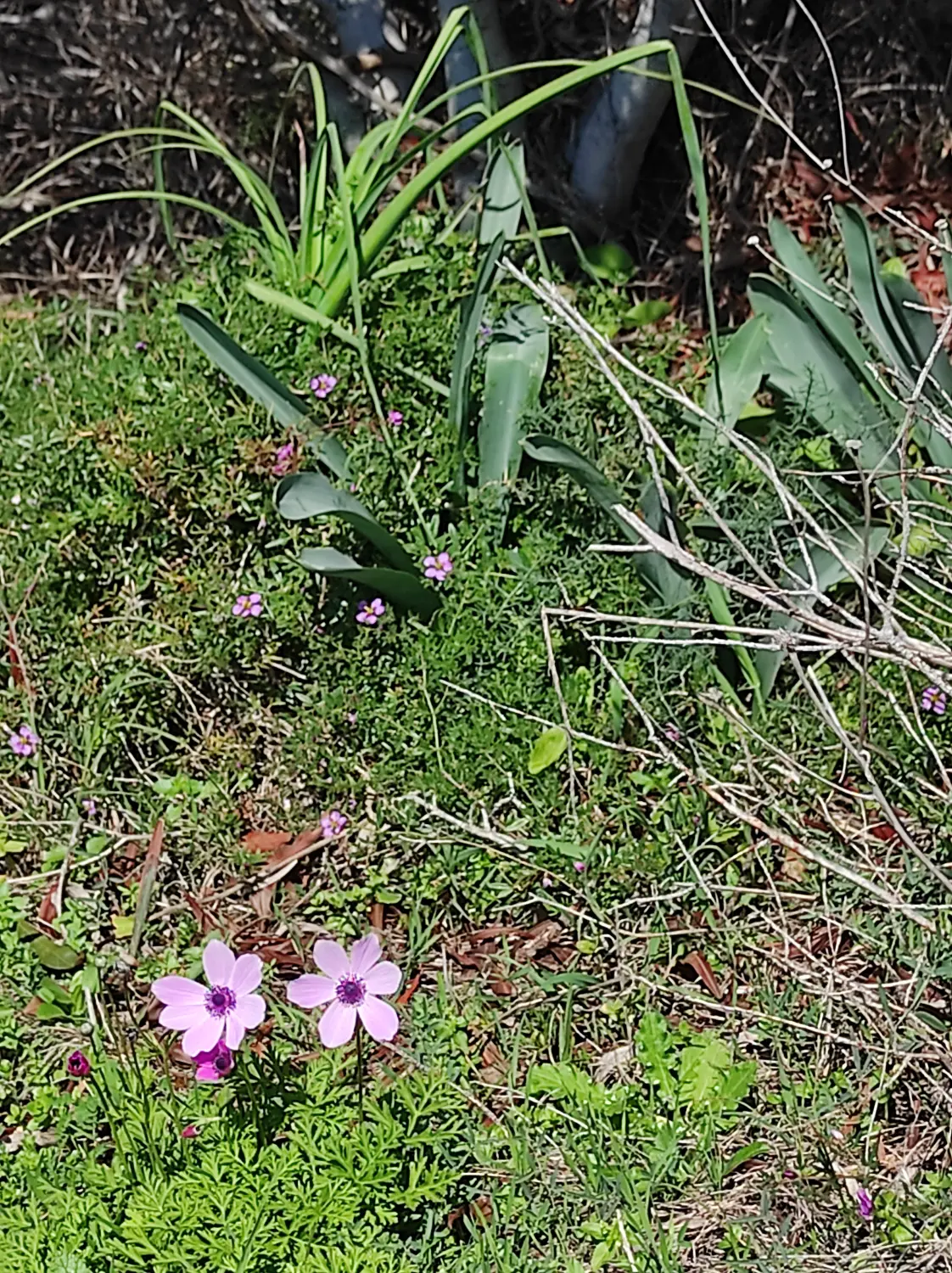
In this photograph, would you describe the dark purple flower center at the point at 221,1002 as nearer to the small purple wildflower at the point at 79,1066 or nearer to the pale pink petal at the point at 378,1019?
the pale pink petal at the point at 378,1019

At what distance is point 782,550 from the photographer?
223cm

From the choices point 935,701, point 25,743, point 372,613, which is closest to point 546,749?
point 372,613

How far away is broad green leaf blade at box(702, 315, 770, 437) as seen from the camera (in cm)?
236

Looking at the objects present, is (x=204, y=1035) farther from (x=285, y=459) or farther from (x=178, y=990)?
(x=285, y=459)

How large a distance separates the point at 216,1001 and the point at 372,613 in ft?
2.84

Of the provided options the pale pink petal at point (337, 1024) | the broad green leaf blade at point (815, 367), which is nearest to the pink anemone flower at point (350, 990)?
the pale pink petal at point (337, 1024)

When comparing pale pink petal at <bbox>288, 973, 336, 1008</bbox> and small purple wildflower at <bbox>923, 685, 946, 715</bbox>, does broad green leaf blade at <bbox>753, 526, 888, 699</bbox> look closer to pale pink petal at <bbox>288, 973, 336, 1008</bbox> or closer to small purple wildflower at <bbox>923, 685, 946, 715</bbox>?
small purple wildflower at <bbox>923, 685, 946, 715</bbox>

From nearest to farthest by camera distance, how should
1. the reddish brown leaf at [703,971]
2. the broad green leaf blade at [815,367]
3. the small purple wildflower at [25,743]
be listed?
the reddish brown leaf at [703,971] → the small purple wildflower at [25,743] → the broad green leaf blade at [815,367]

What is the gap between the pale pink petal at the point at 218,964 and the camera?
4.76 feet

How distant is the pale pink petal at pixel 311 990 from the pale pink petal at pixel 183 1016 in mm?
101

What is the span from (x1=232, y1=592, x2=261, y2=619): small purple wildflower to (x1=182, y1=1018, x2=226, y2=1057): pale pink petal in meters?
0.87

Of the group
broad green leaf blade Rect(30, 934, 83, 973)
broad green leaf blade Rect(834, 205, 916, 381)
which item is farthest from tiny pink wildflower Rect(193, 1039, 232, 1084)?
broad green leaf blade Rect(834, 205, 916, 381)

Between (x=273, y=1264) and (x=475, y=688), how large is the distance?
958mm

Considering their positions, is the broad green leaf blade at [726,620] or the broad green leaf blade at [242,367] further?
the broad green leaf blade at [242,367]
